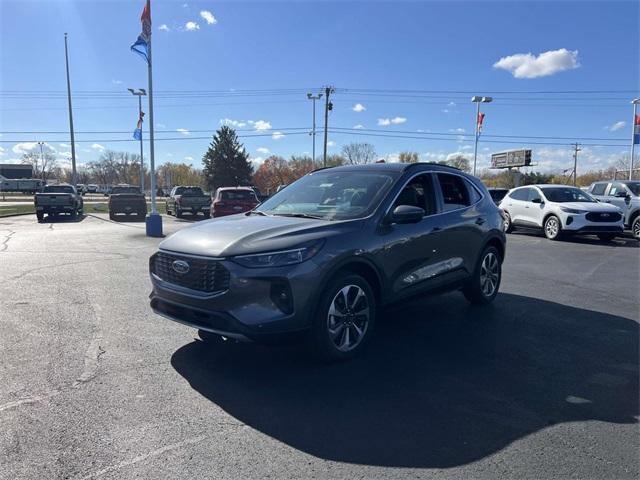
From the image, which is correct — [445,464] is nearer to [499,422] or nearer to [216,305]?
[499,422]

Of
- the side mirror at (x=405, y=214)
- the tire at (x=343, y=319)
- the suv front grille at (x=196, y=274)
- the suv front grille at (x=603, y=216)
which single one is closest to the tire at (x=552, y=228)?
the suv front grille at (x=603, y=216)

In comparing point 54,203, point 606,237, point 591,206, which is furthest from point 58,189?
point 606,237

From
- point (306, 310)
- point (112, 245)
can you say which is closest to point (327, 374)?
point (306, 310)

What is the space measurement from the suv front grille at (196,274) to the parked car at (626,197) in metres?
15.9

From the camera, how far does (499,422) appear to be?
3.34 metres

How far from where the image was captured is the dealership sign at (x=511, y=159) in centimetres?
4325

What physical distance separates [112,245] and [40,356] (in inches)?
355

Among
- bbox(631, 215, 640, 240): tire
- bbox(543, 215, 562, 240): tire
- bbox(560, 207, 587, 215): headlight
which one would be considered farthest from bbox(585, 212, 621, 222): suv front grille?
bbox(631, 215, 640, 240): tire

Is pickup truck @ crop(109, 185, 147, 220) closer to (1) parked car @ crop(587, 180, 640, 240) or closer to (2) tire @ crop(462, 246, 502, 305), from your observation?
(1) parked car @ crop(587, 180, 640, 240)

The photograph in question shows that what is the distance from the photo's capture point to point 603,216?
1431 cm

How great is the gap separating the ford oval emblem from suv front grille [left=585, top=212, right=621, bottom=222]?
13.8 metres

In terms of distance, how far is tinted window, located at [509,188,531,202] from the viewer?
16688 mm

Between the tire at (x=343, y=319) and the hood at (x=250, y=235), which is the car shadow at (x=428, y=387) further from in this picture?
the hood at (x=250, y=235)

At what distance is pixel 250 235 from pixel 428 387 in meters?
1.96
